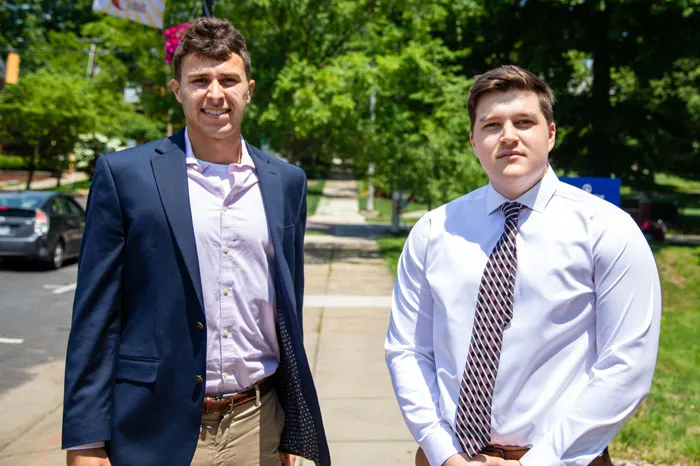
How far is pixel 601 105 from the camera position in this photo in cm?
1734

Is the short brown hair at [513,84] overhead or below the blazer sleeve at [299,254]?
overhead

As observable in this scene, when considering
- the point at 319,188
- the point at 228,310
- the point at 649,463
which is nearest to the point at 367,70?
the point at 649,463

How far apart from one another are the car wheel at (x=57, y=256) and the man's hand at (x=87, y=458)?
13.6m

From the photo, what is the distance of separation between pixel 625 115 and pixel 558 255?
16301 millimetres

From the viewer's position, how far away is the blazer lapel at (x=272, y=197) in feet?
8.95

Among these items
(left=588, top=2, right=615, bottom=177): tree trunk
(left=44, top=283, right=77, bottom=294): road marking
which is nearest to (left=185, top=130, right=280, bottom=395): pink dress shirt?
(left=44, top=283, right=77, bottom=294): road marking

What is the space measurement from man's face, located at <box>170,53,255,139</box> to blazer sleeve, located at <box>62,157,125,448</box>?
1.16 ft

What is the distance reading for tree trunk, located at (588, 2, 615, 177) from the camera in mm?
17047

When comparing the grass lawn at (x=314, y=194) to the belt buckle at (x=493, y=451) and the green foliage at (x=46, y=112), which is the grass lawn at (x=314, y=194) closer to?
the green foliage at (x=46, y=112)

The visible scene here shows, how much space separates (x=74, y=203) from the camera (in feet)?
54.6

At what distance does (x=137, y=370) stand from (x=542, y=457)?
125 cm

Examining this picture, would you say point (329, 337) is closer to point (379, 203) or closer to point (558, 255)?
point (558, 255)

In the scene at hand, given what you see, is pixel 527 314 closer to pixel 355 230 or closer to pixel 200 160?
pixel 200 160

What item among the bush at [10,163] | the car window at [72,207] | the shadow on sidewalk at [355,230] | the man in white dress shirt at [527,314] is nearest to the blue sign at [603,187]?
the man in white dress shirt at [527,314]
